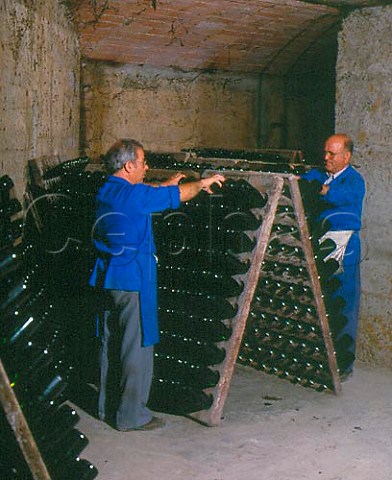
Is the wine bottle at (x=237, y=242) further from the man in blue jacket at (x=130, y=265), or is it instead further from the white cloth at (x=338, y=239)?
the white cloth at (x=338, y=239)

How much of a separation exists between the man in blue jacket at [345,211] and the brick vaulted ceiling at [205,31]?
1.37 meters

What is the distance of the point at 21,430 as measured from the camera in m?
3.39

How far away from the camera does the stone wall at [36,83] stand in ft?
16.1

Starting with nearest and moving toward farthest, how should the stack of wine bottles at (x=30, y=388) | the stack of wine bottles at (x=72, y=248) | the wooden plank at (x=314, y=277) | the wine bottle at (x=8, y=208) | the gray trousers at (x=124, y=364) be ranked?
the stack of wine bottles at (x=30, y=388) → the wine bottle at (x=8, y=208) → the gray trousers at (x=124, y=364) → the wooden plank at (x=314, y=277) → the stack of wine bottles at (x=72, y=248)

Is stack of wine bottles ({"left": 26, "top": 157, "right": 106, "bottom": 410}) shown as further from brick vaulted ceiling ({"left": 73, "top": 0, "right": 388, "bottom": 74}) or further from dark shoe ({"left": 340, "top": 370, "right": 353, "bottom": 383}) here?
dark shoe ({"left": 340, "top": 370, "right": 353, "bottom": 383})

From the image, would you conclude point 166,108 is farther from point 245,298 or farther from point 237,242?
point 245,298

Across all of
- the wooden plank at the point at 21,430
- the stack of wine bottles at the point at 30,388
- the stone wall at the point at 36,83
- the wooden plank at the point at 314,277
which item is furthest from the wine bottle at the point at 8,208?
the wooden plank at the point at 314,277

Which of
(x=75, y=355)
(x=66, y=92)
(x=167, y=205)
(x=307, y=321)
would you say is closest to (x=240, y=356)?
(x=307, y=321)

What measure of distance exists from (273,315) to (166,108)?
2.74m

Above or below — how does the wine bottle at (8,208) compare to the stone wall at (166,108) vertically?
below

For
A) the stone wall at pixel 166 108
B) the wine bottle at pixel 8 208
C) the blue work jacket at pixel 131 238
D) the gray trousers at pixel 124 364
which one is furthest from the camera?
the stone wall at pixel 166 108

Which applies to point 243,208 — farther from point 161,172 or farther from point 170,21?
point 170,21

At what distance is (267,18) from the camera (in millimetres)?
6402

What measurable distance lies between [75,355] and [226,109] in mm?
3416
